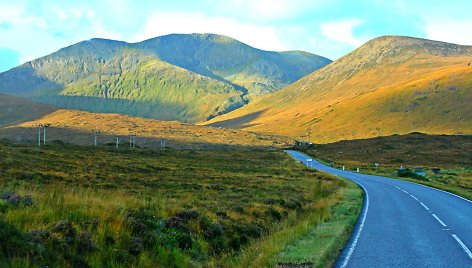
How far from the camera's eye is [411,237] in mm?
15484

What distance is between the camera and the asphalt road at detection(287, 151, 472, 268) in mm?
11925

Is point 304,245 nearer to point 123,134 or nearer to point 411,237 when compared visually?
point 411,237

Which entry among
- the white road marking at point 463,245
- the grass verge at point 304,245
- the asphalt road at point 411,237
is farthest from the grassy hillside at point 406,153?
the white road marking at point 463,245

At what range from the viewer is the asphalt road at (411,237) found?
Answer: 11.9 metres

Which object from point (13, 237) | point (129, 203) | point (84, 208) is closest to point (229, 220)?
point (129, 203)

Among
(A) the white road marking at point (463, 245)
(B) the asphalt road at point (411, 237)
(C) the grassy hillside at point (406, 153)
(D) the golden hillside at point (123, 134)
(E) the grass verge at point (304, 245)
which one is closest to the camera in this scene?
(E) the grass verge at point (304, 245)

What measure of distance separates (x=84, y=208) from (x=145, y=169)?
32.3 meters

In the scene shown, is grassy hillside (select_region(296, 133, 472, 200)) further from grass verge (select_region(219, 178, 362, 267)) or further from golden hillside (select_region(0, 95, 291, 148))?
grass verge (select_region(219, 178, 362, 267))

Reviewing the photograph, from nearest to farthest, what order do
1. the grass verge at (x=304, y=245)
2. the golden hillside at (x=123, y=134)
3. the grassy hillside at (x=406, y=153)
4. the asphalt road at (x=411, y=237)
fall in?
the grass verge at (x=304, y=245)
the asphalt road at (x=411, y=237)
the grassy hillside at (x=406, y=153)
the golden hillside at (x=123, y=134)

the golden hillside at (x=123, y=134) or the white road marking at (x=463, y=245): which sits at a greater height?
the golden hillside at (x=123, y=134)

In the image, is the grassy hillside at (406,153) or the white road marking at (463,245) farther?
the grassy hillside at (406,153)

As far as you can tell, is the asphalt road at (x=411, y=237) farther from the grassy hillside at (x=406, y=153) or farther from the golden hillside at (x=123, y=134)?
the golden hillside at (x=123, y=134)

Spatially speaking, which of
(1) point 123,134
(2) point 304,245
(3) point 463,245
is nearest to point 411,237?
(3) point 463,245

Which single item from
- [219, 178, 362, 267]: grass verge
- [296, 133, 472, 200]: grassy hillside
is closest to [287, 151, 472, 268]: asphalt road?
[219, 178, 362, 267]: grass verge
